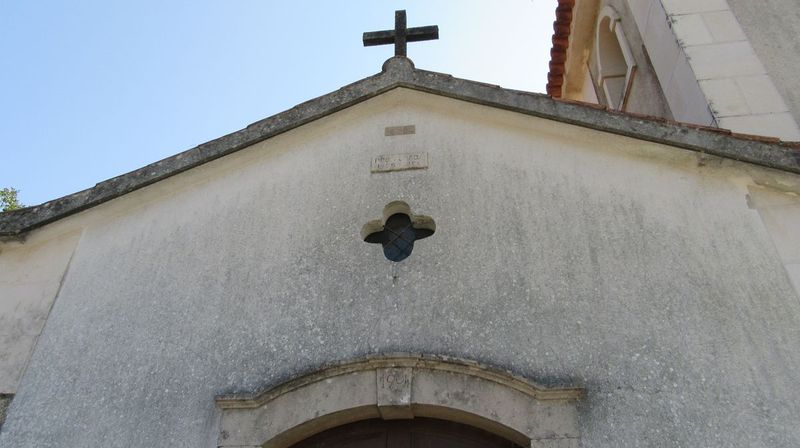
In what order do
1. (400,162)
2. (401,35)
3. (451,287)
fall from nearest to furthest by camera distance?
(451,287) < (400,162) < (401,35)

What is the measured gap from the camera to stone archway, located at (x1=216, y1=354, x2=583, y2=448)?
376 centimetres

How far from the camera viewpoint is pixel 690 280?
13.8 feet

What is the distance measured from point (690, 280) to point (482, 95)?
1.97 m

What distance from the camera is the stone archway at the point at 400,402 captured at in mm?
3764

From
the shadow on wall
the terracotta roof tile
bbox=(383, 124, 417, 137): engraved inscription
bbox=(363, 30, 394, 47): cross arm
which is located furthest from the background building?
the shadow on wall

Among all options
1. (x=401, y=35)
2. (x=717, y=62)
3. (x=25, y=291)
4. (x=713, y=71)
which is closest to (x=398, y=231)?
(x=401, y=35)

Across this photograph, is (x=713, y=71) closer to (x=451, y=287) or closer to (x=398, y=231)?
(x=398, y=231)

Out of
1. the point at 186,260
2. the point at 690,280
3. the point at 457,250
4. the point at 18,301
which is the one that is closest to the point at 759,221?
the point at 690,280

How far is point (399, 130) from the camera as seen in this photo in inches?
208

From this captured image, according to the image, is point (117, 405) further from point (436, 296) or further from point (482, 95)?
point (482, 95)

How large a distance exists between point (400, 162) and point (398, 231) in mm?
566

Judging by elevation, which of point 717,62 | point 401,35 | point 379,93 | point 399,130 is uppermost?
point 717,62

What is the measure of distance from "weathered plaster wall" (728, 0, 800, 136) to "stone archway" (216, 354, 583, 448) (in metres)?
3.91

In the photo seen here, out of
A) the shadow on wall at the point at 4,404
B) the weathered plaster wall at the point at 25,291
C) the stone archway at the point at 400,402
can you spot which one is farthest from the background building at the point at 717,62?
the shadow on wall at the point at 4,404
